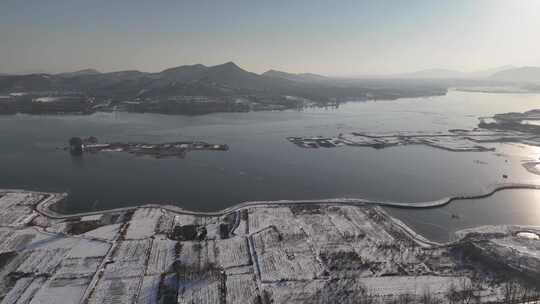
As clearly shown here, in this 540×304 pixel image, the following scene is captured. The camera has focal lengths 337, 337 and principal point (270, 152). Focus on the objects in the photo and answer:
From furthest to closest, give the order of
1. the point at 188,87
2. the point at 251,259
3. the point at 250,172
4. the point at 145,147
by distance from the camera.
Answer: the point at 188,87, the point at 145,147, the point at 250,172, the point at 251,259

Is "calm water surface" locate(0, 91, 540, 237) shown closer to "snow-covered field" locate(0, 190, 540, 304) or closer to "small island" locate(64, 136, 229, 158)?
"small island" locate(64, 136, 229, 158)

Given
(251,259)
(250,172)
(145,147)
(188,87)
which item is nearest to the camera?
(251,259)

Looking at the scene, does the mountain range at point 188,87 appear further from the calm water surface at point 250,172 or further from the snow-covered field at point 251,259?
the snow-covered field at point 251,259

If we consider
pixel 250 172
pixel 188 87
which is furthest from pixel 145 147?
pixel 188 87

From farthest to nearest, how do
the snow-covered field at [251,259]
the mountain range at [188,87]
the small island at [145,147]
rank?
the mountain range at [188,87]
the small island at [145,147]
the snow-covered field at [251,259]

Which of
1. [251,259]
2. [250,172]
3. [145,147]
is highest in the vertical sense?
[145,147]

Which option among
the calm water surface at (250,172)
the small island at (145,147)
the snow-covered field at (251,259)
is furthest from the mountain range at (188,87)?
the snow-covered field at (251,259)

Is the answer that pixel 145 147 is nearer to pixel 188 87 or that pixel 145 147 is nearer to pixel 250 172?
pixel 250 172

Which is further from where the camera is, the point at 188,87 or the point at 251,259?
the point at 188,87
